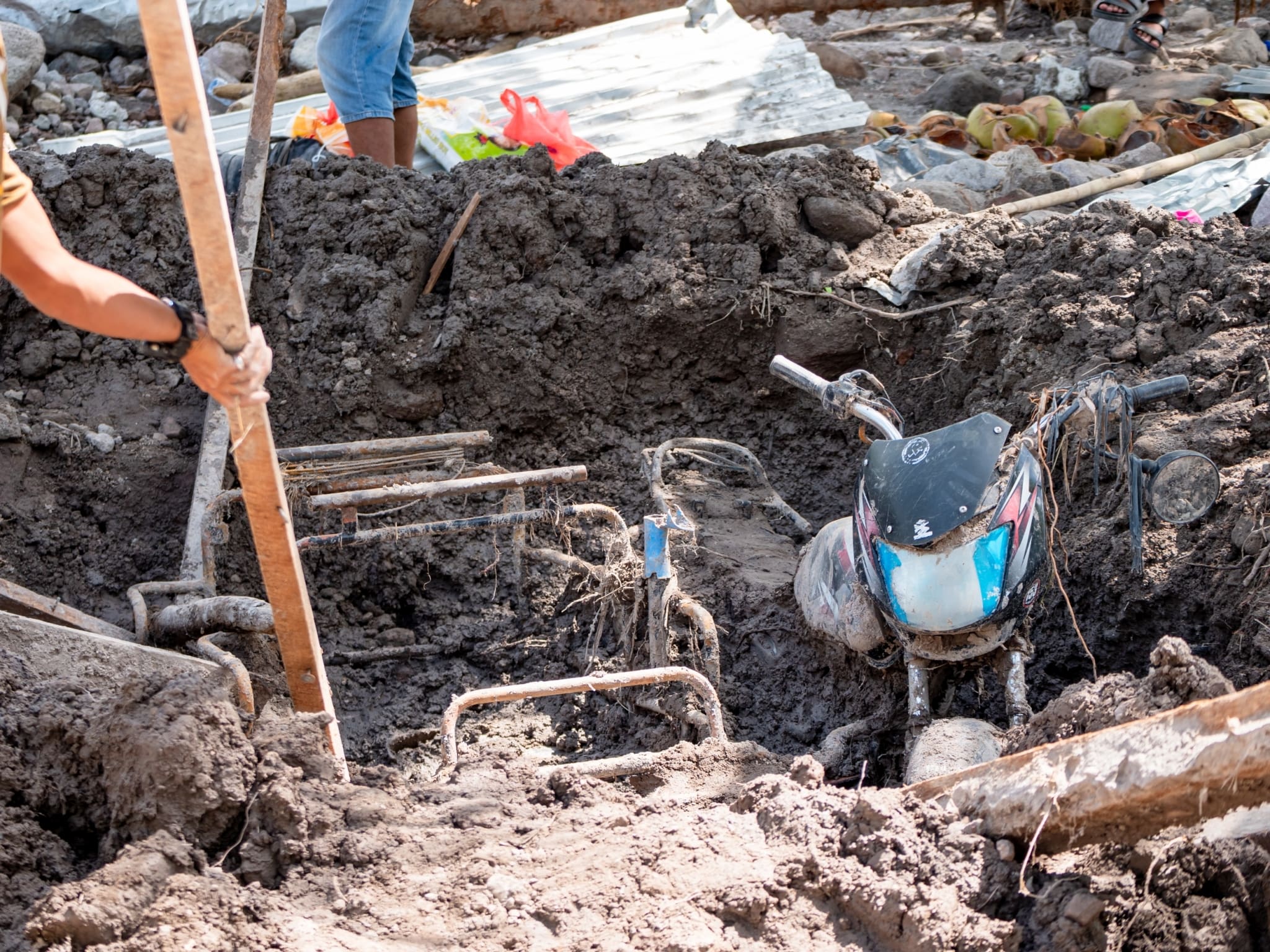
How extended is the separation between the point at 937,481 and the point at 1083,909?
1.38 m

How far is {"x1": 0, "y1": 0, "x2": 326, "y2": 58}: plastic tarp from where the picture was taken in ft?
31.6

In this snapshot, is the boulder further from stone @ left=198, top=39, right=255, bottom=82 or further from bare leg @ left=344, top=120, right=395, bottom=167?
stone @ left=198, top=39, right=255, bottom=82

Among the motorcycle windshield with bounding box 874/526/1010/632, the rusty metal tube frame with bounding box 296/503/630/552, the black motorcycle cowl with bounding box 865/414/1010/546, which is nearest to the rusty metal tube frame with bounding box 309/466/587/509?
the rusty metal tube frame with bounding box 296/503/630/552

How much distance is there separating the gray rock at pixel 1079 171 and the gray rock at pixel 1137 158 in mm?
116

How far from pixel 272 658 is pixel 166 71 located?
7.96ft

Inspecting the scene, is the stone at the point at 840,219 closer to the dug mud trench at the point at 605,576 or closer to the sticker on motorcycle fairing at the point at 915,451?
the dug mud trench at the point at 605,576

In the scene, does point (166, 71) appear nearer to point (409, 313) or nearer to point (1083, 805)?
point (1083, 805)

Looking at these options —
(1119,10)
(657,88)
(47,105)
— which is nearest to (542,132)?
(657,88)

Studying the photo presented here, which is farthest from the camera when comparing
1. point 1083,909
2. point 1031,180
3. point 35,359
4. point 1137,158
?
point 1137,158

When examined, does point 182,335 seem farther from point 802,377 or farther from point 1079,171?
point 1079,171

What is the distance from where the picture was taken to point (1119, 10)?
1039 cm

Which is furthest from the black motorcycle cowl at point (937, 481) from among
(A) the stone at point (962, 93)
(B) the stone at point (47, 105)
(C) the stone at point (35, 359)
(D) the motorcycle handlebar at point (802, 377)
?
A: (B) the stone at point (47, 105)

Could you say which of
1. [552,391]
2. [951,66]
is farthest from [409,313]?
[951,66]

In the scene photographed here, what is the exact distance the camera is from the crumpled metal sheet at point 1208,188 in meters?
6.23
